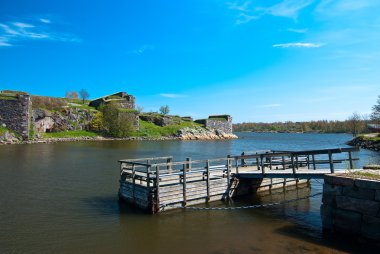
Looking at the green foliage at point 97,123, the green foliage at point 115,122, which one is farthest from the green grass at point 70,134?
the green foliage at point 115,122

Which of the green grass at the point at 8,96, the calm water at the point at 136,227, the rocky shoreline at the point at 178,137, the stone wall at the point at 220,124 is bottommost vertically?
the calm water at the point at 136,227

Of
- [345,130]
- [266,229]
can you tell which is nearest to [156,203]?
[266,229]

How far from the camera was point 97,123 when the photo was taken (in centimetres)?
7706

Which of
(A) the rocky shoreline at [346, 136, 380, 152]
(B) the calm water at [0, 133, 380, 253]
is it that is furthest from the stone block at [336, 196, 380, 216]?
(A) the rocky shoreline at [346, 136, 380, 152]

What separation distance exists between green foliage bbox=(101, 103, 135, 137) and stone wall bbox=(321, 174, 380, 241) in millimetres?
67411

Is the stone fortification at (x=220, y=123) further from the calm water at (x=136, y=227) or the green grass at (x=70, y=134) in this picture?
the calm water at (x=136, y=227)

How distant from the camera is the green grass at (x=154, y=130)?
275 feet

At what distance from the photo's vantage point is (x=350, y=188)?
12266mm

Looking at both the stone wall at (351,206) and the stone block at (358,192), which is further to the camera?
the stone block at (358,192)

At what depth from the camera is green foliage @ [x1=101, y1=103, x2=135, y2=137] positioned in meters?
76.5

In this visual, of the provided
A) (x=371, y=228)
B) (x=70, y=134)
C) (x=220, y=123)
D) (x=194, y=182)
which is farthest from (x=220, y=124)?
(x=371, y=228)

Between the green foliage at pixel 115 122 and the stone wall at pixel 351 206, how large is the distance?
67.4 metres

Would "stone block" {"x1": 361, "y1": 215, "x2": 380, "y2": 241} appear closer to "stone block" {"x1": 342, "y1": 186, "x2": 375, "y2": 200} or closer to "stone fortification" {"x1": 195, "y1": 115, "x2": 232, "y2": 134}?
"stone block" {"x1": 342, "y1": 186, "x2": 375, "y2": 200}

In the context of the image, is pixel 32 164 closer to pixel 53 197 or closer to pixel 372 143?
pixel 53 197
